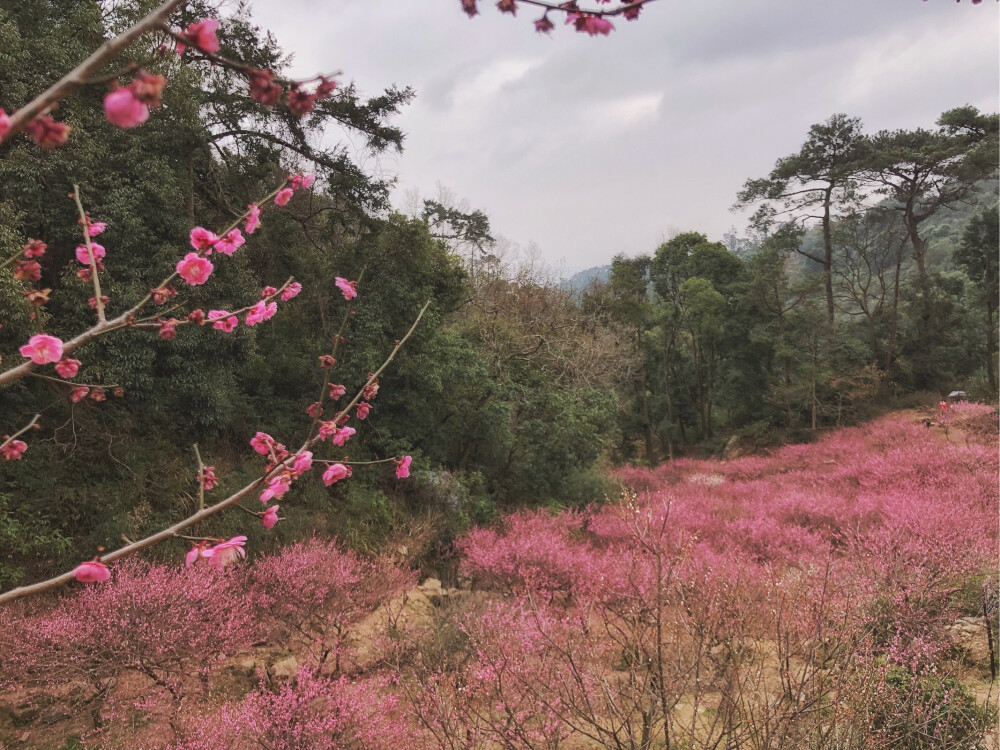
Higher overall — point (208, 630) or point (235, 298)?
point (235, 298)

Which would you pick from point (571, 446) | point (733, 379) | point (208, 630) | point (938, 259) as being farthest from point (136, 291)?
point (938, 259)

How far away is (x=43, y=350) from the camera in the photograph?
3.84 feet

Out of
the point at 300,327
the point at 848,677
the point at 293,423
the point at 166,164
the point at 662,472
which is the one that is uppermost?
the point at 166,164

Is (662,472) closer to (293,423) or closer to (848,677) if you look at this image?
(293,423)

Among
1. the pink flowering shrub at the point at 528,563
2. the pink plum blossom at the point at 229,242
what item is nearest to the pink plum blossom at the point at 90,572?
the pink plum blossom at the point at 229,242

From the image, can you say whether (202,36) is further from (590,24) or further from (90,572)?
(90,572)

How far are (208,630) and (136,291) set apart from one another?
475 cm

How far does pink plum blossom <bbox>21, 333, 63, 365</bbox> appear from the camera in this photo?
115 cm

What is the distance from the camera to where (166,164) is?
23.3 ft

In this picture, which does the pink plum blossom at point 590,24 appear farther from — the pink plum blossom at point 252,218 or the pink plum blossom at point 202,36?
the pink plum blossom at point 252,218

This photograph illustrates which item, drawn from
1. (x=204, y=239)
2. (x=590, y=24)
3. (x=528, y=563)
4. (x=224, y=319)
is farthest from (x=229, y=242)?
(x=528, y=563)

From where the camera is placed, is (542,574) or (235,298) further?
(235,298)

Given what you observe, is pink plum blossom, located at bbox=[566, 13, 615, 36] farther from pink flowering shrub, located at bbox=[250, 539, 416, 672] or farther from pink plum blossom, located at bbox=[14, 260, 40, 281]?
pink flowering shrub, located at bbox=[250, 539, 416, 672]

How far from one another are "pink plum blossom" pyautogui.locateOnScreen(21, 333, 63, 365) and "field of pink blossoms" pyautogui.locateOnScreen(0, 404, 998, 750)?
2253 mm
